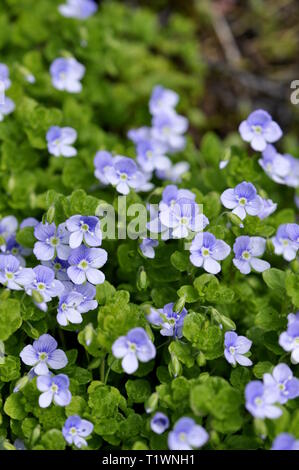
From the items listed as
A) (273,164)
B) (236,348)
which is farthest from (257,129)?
(236,348)

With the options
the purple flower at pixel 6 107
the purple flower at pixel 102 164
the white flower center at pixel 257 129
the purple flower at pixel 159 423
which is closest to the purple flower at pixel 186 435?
the purple flower at pixel 159 423

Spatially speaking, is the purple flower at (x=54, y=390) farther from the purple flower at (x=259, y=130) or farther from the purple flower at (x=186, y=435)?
the purple flower at (x=259, y=130)

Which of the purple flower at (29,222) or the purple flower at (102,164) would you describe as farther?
the purple flower at (102,164)

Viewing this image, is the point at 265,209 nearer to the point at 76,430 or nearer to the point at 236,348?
the point at 236,348

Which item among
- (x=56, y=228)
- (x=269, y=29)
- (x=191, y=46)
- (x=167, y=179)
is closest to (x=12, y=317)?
(x=56, y=228)

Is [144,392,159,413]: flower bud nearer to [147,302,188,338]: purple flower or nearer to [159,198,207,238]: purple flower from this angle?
[147,302,188,338]: purple flower

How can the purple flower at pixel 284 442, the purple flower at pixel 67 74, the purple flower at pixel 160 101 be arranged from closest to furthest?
1. the purple flower at pixel 284 442
2. the purple flower at pixel 67 74
3. the purple flower at pixel 160 101

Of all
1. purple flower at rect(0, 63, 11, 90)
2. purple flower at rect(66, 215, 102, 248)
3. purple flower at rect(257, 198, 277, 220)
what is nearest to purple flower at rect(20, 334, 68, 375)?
A: purple flower at rect(66, 215, 102, 248)
